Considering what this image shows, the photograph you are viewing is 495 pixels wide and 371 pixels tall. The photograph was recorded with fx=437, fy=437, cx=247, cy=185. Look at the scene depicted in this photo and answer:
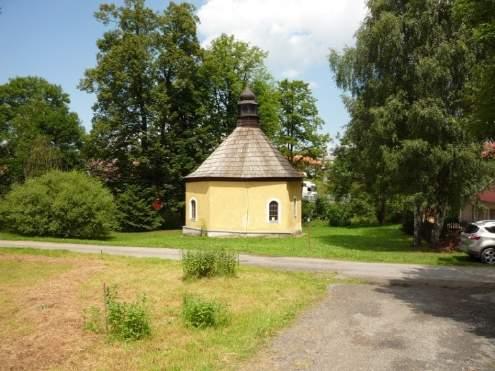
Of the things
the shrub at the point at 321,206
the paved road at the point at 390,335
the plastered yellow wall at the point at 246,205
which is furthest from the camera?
the shrub at the point at 321,206

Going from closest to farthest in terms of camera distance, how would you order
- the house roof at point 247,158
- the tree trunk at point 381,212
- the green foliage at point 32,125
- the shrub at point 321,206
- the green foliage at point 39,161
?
1. the house roof at point 247,158
2. the green foliage at point 39,161
3. the green foliage at point 32,125
4. the tree trunk at point 381,212
5. the shrub at point 321,206

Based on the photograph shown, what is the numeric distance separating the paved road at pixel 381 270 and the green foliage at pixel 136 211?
47.4 ft

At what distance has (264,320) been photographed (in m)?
8.89

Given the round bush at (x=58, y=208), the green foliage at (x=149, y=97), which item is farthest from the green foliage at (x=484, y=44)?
the green foliage at (x=149, y=97)

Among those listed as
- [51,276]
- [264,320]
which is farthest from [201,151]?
[264,320]

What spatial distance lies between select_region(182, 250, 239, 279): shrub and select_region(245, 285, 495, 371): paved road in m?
3.38

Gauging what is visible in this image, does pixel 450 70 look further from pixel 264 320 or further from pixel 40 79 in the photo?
pixel 40 79

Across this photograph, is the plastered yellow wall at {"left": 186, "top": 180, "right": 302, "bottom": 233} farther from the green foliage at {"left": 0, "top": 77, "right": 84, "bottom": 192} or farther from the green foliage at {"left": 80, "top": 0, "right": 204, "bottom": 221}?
the green foliage at {"left": 0, "top": 77, "right": 84, "bottom": 192}

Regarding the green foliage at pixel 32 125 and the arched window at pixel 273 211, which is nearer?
the arched window at pixel 273 211

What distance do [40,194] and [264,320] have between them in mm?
19864

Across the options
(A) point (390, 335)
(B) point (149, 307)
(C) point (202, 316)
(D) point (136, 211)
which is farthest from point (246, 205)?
(A) point (390, 335)

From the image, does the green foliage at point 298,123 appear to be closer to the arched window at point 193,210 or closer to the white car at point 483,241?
the arched window at point 193,210

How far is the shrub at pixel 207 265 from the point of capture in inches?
512

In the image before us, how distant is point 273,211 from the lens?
1084 inches
